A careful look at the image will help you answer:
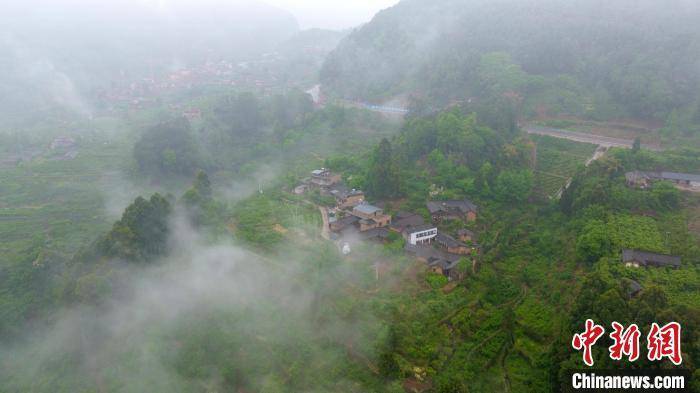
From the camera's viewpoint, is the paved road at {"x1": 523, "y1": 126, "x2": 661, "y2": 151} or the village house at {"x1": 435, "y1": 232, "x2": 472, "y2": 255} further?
the paved road at {"x1": 523, "y1": 126, "x2": 661, "y2": 151}

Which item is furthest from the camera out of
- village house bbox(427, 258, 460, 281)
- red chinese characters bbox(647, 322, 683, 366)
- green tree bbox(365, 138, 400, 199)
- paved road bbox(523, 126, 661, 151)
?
paved road bbox(523, 126, 661, 151)

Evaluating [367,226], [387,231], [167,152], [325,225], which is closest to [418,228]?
[387,231]

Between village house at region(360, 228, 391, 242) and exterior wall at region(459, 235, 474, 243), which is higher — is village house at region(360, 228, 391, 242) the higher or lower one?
the higher one

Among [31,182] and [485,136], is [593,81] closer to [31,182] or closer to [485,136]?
[485,136]

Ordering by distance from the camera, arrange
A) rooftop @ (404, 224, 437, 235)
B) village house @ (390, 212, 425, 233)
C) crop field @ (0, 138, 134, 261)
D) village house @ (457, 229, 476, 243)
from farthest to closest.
→ crop field @ (0, 138, 134, 261) → village house @ (390, 212, 425, 233) → village house @ (457, 229, 476, 243) → rooftop @ (404, 224, 437, 235)

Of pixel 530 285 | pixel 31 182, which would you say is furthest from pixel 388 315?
pixel 31 182

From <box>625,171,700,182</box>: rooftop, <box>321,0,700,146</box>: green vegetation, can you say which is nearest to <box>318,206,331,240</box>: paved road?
<box>625,171,700,182</box>: rooftop

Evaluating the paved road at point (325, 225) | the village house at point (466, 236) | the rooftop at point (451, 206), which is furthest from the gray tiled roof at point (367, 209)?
the village house at point (466, 236)

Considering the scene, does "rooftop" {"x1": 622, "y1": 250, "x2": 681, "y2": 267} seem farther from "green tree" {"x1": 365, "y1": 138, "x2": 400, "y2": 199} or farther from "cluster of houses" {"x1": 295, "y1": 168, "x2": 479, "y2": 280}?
"green tree" {"x1": 365, "y1": 138, "x2": 400, "y2": 199}

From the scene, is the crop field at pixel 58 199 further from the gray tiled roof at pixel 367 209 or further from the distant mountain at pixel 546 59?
the distant mountain at pixel 546 59
